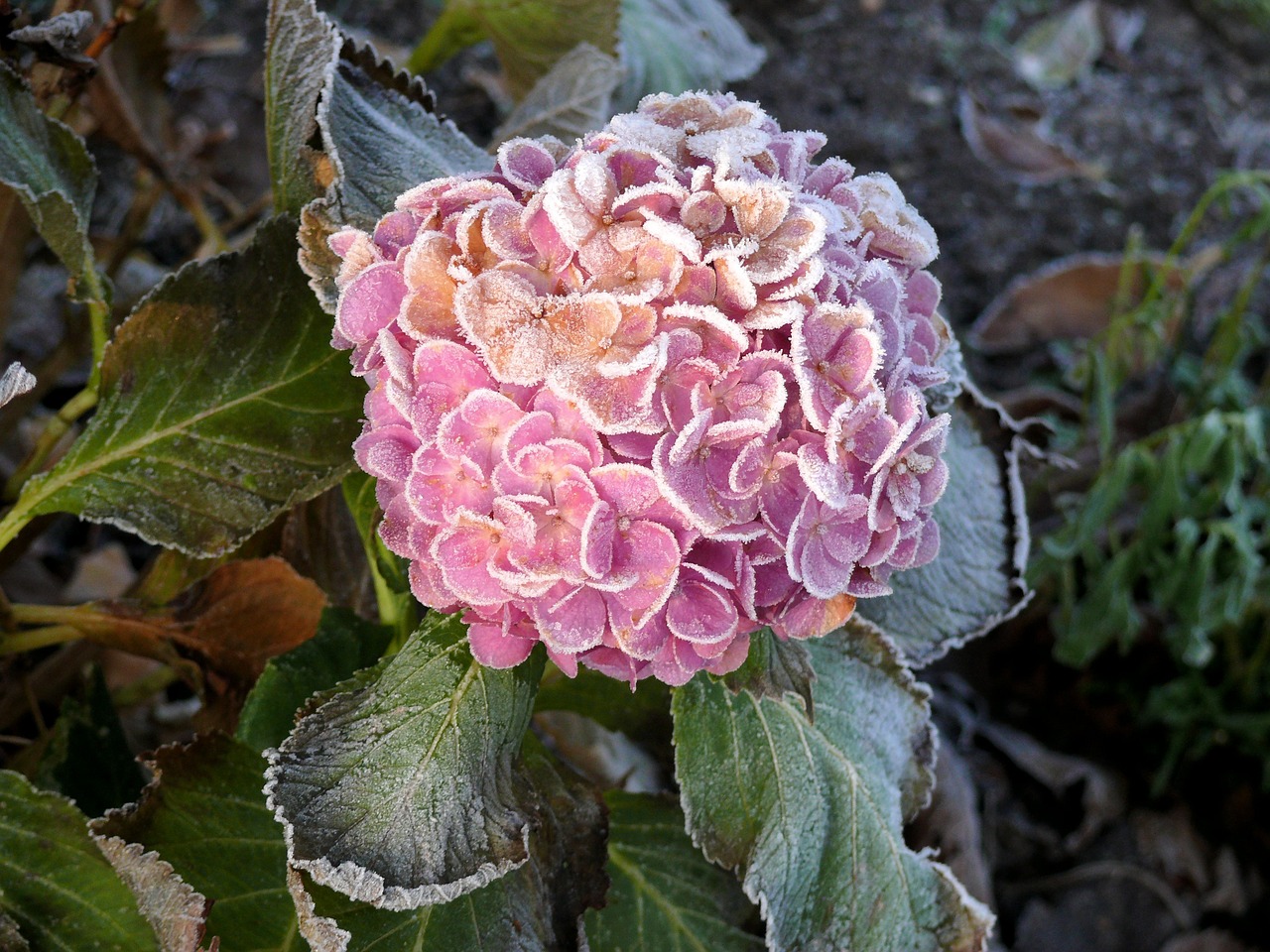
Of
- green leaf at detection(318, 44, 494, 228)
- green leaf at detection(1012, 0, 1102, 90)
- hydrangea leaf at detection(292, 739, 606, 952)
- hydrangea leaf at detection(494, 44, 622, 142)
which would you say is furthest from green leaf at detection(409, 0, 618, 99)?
green leaf at detection(1012, 0, 1102, 90)

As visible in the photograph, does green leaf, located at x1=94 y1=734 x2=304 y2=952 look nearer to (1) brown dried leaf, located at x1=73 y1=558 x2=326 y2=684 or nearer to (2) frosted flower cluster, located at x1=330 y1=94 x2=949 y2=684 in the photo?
(1) brown dried leaf, located at x1=73 y1=558 x2=326 y2=684

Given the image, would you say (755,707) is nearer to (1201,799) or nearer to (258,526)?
(258,526)

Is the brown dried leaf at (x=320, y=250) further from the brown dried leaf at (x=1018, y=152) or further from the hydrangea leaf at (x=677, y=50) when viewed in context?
the brown dried leaf at (x=1018, y=152)

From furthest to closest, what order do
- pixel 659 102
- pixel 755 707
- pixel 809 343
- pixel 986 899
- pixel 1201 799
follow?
1. pixel 1201 799
2. pixel 986 899
3. pixel 755 707
4. pixel 659 102
5. pixel 809 343

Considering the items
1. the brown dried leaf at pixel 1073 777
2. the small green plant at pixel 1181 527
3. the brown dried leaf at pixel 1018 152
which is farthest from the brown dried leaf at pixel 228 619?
the brown dried leaf at pixel 1018 152

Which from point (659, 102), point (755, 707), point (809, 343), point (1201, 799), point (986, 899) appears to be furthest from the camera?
point (1201, 799)

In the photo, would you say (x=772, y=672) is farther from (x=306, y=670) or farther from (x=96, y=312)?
(x=96, y=312)

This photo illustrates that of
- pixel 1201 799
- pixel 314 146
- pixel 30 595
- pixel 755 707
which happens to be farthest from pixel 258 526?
pixel 1201 799
